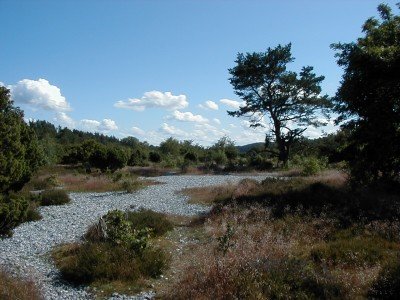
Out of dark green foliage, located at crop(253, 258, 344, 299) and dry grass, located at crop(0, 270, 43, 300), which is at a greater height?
dark green foliage, located at crop(253, 258, 344, 299)

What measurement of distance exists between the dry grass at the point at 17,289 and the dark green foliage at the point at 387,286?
579 cm

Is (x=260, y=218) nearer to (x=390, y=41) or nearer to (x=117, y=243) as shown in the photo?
(x=117, y=243)

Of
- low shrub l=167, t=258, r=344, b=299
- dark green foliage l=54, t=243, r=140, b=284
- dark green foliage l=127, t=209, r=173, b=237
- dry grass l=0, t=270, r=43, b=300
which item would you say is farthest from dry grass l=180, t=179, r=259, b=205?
dry grass l=0, t=270, r=43, b=300

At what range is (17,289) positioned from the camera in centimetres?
650

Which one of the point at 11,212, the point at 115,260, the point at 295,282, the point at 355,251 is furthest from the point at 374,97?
the point at 11,212

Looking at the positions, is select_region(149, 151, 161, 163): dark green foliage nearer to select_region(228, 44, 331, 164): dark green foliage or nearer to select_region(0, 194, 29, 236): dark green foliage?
select_region(228, 44, 331, 164): dark green foliage

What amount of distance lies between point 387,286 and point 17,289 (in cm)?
638

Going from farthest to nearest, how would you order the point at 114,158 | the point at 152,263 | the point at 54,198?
the point at 114,158 < the point at 54,198 < the point at 152,263

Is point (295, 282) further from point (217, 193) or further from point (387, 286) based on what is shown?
point (217, 193)

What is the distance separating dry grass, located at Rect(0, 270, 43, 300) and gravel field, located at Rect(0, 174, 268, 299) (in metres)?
0.38

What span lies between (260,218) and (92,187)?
18.0m

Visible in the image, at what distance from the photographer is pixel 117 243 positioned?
30.9ft

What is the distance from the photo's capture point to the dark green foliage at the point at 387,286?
624 cm

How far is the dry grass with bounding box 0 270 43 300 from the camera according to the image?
6258 mm
